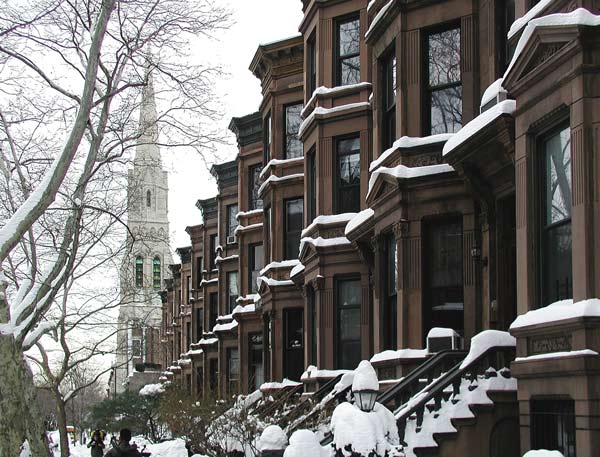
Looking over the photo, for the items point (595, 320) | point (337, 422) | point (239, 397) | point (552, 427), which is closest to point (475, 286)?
point (552, 427)

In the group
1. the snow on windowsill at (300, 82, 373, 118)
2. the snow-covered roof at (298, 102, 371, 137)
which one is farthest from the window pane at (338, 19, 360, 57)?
the snow-covered roof at (298, 102, 371, 137)

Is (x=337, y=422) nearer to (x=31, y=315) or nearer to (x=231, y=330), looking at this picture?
(x=31, y=315)

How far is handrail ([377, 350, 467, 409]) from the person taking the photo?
46.1 feet

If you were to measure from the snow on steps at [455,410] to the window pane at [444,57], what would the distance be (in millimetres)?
5840

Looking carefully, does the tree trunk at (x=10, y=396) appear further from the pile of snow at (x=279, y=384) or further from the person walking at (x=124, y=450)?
the pile of snow at (x=279, y=384)

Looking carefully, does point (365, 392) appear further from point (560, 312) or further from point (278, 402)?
point (278, 402)

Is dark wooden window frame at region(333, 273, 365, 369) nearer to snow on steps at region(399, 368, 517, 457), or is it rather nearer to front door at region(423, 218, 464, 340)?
front door at region(423, 218, 464, 340)

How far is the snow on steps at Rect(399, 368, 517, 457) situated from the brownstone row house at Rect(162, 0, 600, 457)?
0.46 ft

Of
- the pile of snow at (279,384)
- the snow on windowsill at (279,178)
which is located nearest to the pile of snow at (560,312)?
the pile of snow at (279,384)

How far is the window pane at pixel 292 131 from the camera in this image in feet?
97.3

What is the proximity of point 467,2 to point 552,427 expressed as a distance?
7.99m

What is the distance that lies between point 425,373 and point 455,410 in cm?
136

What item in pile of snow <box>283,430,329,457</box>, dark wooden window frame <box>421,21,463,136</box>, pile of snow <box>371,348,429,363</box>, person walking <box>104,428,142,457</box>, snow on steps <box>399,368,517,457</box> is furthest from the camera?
dark wooden window frame <box>421,21,463,136</box>

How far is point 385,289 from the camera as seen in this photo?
60.3ft
